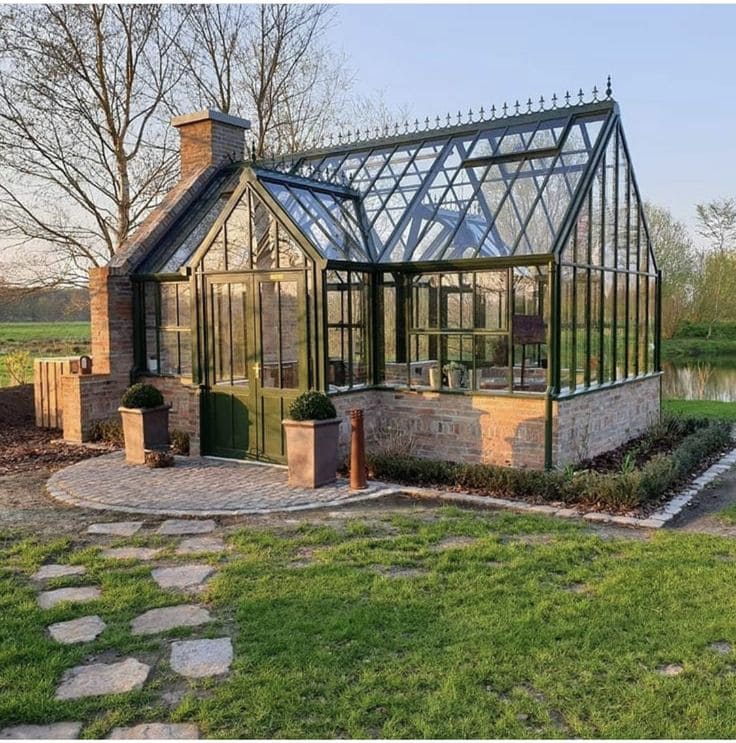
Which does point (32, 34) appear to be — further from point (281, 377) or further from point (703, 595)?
point (703, 595)

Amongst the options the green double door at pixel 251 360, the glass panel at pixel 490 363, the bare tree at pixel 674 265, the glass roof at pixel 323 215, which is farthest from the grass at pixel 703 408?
the bare tree at pixel 674 265

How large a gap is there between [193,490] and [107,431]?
3.83 m

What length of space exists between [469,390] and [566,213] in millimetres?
2489

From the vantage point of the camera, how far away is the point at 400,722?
Result: 11.0 feet

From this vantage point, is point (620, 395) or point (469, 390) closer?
point (469, 390)

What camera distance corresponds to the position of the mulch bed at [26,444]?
32.8 ft

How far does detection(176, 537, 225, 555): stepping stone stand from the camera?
607 centimetres

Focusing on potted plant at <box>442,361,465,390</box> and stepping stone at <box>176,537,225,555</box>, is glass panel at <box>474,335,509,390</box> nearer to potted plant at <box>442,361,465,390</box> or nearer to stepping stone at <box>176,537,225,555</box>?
potted plant at <box>442,361,465,390</box>

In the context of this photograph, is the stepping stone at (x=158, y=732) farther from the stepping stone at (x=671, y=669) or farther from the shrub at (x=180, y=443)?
the shrub at (x=180, y=443)

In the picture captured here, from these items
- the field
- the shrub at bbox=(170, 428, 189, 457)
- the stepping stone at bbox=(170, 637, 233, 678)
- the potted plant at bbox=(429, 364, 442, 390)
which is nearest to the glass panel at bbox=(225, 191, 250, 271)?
the shrub at bbox=(170, 428, 189, 457)

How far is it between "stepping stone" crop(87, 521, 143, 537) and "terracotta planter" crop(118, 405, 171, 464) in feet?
8.94

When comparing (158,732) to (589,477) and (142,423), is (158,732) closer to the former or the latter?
(589,477)

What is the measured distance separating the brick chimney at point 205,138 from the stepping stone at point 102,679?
1098 cm

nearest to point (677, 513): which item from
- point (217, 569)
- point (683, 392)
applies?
point (217, 569)
